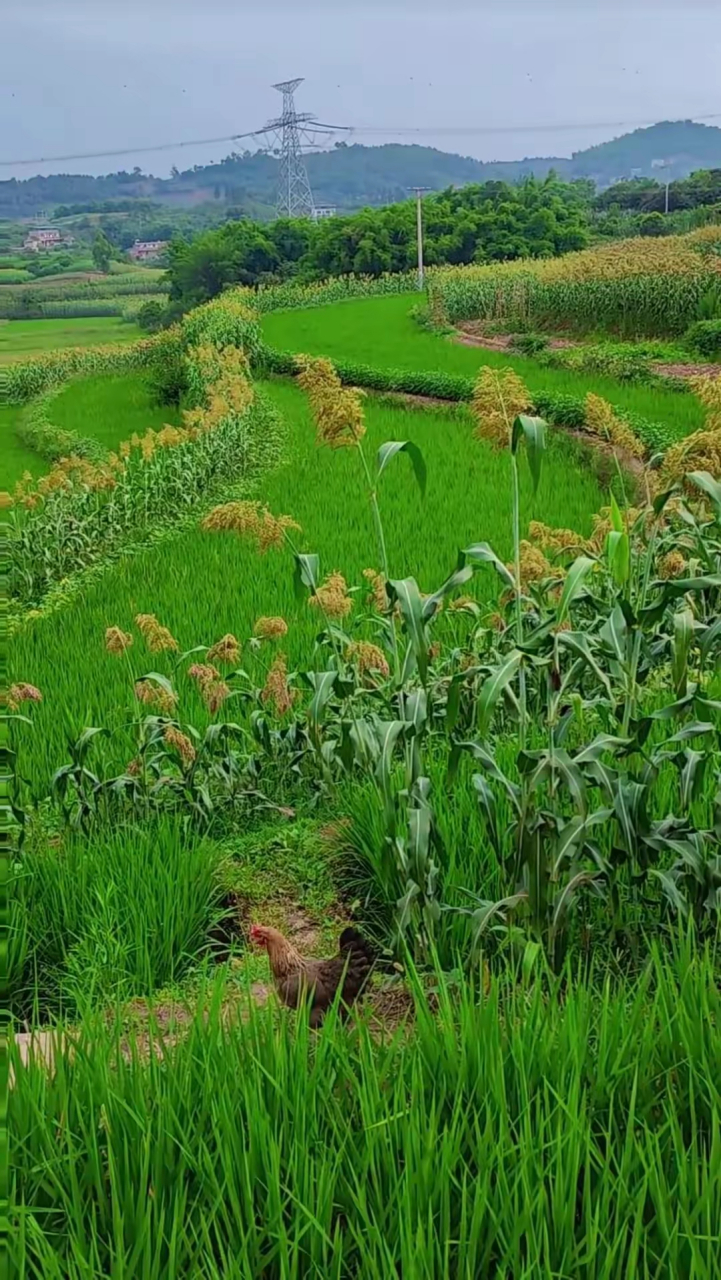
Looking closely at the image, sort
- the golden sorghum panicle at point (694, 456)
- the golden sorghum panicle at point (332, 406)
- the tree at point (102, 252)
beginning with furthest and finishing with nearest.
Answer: the tree at point (102, 252), the golden sorghum panicle at point (332, 406), the golden sorghum panicle at point (694, 456)

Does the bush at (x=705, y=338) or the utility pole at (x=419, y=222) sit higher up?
the utility pole at (x=419, y=222)

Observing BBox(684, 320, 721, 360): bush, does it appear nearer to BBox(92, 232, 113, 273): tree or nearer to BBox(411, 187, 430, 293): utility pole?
BBox(411, 187, 430, 293): utility pole

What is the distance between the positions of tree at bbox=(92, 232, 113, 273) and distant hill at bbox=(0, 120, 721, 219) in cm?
10

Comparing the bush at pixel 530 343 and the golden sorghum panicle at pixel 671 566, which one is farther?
the bush at pixel 530 343

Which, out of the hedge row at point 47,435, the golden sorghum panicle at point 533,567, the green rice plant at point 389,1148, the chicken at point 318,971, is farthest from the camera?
the hedge row at point 47,435

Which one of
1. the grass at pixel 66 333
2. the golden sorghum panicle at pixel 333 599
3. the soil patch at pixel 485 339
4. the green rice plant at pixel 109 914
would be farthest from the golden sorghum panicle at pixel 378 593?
the soil patch at pixel 485 339

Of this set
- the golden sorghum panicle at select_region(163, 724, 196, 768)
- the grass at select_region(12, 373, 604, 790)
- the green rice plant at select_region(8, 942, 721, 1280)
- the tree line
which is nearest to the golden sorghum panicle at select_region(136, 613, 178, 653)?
the golden sorghum panicle at select_region(163, 724, 196, 768)

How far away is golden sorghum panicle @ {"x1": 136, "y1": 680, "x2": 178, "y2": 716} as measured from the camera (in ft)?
6.98

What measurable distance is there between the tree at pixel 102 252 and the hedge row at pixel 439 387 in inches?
34.3

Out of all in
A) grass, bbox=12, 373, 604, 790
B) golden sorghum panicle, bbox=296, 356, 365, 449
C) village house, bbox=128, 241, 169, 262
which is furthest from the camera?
village house, bbox=128, 241, 169, 262

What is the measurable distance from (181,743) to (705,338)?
3.01 meters

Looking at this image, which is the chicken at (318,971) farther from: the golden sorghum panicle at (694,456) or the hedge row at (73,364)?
the hedge row at (73,364)

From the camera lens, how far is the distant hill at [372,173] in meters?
2.99

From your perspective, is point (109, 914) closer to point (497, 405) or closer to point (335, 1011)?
point (335, 1011)
